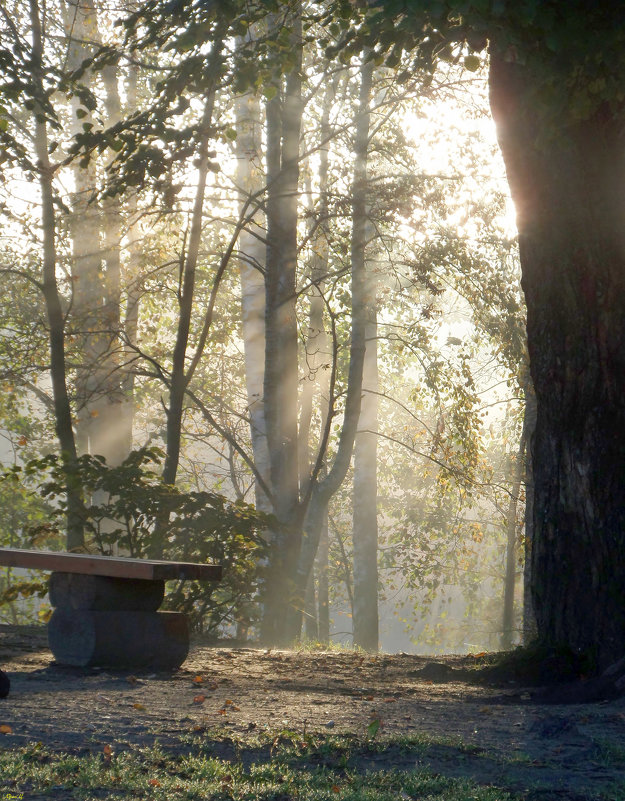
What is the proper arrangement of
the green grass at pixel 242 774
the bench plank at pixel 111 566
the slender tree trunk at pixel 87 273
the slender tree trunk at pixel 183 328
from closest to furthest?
the green grass at pixel 242 774, the bench plank at pixel 111 566, the slender tree trunk at pixel 183 328, the slender tree trunk at pixel 87 273

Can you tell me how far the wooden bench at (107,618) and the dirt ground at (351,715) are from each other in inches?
5.9

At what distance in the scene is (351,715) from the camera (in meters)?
4.62

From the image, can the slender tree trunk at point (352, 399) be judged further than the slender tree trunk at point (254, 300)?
No

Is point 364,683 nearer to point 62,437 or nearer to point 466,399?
point 62,437

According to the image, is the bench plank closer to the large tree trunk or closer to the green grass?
the green grass

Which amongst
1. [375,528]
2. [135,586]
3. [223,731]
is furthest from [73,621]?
[375,528]

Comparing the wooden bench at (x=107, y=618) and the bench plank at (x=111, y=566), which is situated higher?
the bench plank at (x=111, y=566)

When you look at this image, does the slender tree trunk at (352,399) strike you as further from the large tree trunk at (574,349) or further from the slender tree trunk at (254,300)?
the large tree trunk at (574,349)

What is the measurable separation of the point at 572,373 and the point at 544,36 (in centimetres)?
191

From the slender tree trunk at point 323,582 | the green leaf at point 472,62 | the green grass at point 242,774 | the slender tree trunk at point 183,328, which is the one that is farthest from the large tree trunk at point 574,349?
the slender tree trunk at point 323,582

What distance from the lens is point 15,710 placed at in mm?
4387

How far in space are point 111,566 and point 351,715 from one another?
1.78 m

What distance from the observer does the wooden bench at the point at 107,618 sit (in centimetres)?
602

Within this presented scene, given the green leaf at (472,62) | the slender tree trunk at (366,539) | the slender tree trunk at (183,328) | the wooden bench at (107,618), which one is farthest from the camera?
the slender tree trunk at (366,539)
